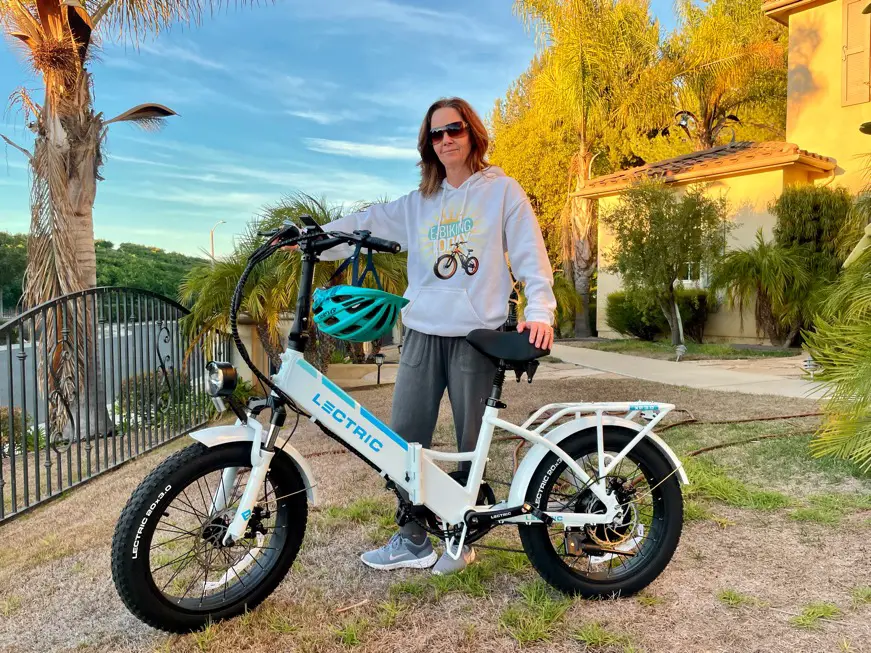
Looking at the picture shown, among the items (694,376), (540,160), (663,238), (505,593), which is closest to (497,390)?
(505,593)

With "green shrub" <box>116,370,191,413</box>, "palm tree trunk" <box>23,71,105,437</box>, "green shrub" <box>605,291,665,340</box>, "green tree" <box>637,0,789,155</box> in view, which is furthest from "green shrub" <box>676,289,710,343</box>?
"palm tree trunk" <box>23,71,105,437</box>

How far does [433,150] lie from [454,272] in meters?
0.58

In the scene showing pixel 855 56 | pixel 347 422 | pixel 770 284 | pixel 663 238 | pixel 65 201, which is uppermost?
pixel 855 56

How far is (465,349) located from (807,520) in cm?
214

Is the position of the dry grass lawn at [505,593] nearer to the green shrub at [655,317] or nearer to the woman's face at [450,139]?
the woman's face at [450,139]

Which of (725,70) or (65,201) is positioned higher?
(725,70)

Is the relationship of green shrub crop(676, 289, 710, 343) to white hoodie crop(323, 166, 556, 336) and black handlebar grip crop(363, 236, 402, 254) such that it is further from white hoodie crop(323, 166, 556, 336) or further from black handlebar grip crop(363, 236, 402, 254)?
black handlebar grip crop(363, 236, 402, 254)

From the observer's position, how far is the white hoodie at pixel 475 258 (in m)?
2.38

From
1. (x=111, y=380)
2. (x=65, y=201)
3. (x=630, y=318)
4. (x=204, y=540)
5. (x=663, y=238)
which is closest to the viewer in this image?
(x=204, y=540)

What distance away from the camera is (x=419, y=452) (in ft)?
7.25

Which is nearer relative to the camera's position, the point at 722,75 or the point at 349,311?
the point at 349,311

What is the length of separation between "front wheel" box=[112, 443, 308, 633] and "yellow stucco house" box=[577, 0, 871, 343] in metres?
13.1

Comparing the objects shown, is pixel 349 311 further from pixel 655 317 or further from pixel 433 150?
pixel 655 317

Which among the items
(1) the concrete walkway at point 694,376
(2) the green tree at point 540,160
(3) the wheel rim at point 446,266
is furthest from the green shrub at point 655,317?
(3) the wheel rim at point 446,266
